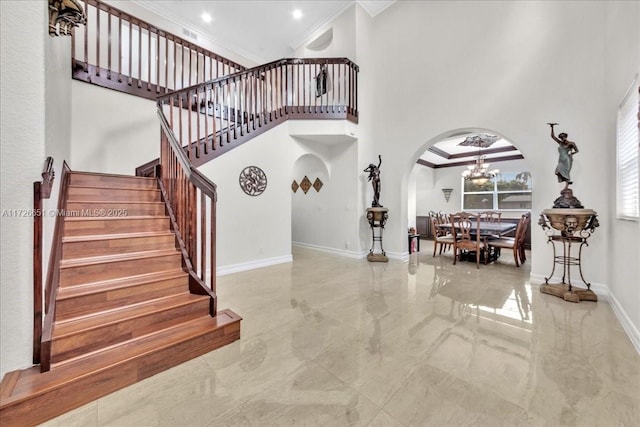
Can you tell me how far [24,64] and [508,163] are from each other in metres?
10.1

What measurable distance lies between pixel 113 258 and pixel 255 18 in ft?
20.5

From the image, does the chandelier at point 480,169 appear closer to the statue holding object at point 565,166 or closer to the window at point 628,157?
the statue holding object at point 565,166

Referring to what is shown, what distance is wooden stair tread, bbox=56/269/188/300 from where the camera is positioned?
191 cm

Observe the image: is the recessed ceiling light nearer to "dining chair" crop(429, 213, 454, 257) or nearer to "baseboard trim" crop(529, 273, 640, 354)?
"dining chair" crop(429, 213, 454, 257)

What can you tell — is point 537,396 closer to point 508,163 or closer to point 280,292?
point 280,292

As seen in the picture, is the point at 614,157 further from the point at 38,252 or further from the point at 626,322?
the point at 38,252

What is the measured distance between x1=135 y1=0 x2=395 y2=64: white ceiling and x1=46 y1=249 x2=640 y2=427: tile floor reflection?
615 cm

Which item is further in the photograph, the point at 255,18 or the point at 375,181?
the point at 255,18

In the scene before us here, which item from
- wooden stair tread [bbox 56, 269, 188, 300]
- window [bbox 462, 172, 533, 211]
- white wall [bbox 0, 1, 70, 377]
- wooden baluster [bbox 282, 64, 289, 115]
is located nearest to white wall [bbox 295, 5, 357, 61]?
wooden baluster [bbox 282, 64, 289, 115]

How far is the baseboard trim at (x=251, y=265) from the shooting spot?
14.0ft

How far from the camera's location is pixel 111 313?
6.42 ft

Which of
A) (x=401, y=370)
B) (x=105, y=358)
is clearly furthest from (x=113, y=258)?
(x=401, y=370)

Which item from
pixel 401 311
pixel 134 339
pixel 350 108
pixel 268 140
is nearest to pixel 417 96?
pixel 350 108

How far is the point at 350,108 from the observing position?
5309 millimetres
